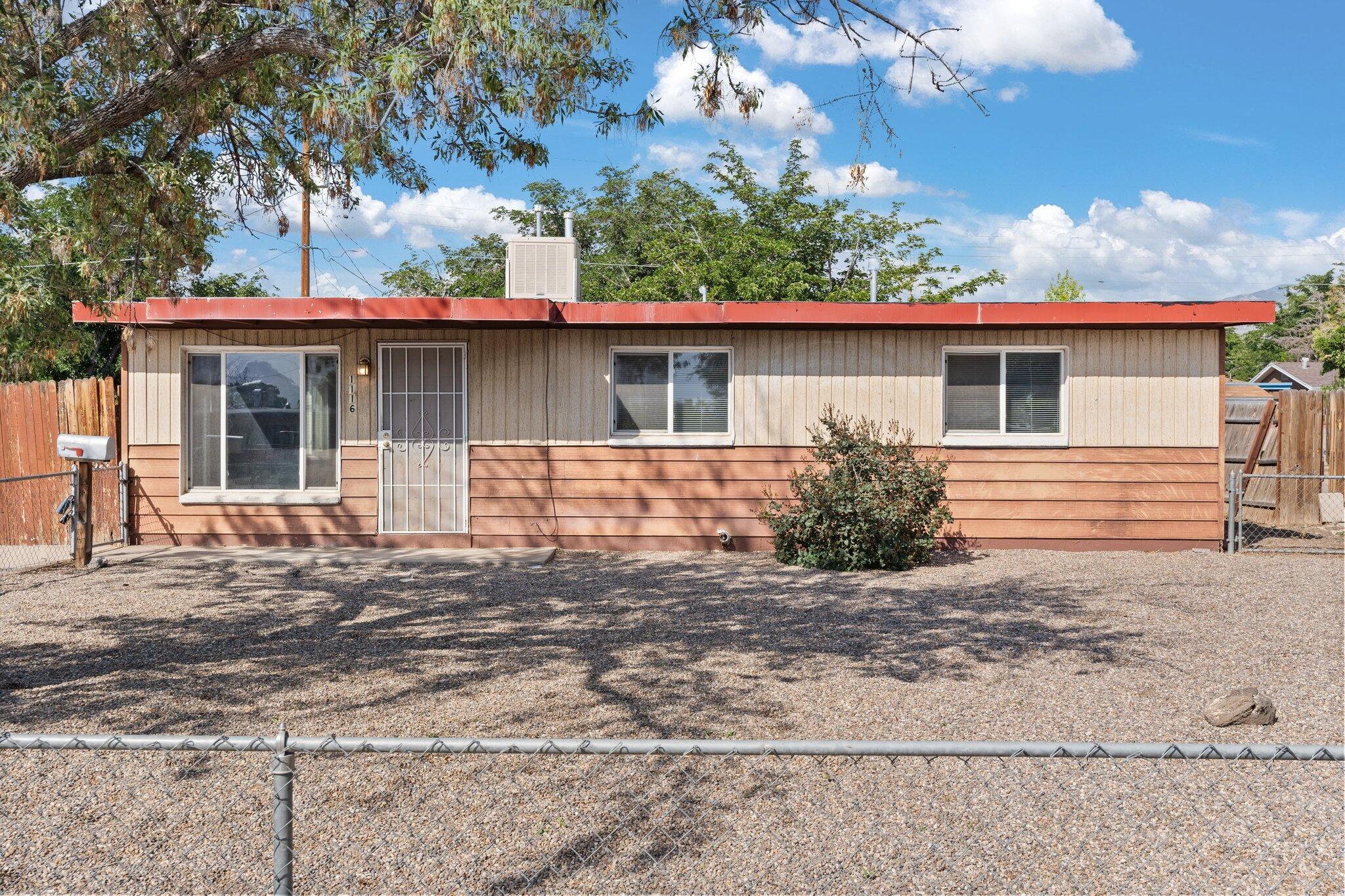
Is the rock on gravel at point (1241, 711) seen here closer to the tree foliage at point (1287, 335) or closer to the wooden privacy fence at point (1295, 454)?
the wooden privacy fence at point (1295, 454)

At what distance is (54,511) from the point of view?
34.2 ft

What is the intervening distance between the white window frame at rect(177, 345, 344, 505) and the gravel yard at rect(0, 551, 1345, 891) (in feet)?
5.35

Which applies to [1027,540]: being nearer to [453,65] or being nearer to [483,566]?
[483,566]

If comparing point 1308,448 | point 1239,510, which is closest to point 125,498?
point 1239,510

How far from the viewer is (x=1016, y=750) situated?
7.46 ft

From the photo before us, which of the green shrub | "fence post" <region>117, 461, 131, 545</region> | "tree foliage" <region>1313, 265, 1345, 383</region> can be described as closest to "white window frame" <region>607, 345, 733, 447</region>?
the green shrub

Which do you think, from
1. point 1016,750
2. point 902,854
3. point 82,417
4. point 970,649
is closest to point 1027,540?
point 970,649

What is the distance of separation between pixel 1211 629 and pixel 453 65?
631 cm

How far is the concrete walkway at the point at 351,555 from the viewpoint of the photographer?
9.42 meters

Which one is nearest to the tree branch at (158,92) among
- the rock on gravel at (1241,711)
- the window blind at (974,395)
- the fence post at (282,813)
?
the fence post at (282,813)

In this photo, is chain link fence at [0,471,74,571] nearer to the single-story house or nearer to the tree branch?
the single-story house

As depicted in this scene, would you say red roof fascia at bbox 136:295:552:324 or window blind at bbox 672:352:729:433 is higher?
red roof fascia at bbox 136:295:552:324

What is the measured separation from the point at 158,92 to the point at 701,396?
5.96 m

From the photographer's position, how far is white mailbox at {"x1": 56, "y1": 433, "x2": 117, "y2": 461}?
356 inches
